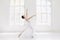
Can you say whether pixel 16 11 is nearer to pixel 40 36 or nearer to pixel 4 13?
pixel 4 13

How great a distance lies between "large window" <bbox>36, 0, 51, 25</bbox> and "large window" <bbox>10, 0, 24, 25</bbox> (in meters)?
0.28

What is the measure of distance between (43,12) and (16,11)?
458 mm

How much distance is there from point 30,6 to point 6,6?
1.32 ft

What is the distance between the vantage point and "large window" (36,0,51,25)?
6.60ft

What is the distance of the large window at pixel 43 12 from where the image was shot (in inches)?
79.2

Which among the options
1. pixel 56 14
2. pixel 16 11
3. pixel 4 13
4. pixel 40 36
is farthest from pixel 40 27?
pixel 4 13

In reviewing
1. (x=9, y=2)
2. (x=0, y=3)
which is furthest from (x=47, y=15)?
(x=0, y=3)

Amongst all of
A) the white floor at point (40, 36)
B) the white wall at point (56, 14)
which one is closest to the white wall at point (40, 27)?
the white wall at point (56, 14)

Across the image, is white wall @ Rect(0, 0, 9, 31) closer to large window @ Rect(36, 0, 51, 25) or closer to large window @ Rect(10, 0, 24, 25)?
large window @ Rect(10, 0, 24, 25)

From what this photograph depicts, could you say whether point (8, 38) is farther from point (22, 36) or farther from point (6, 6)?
point (6, 6)

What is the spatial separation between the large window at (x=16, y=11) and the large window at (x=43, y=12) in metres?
0.28

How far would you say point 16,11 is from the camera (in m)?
2.02

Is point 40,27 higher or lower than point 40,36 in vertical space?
higher

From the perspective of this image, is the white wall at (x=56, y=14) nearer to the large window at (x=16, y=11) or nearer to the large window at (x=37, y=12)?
the large window at (x=37, y=12)
